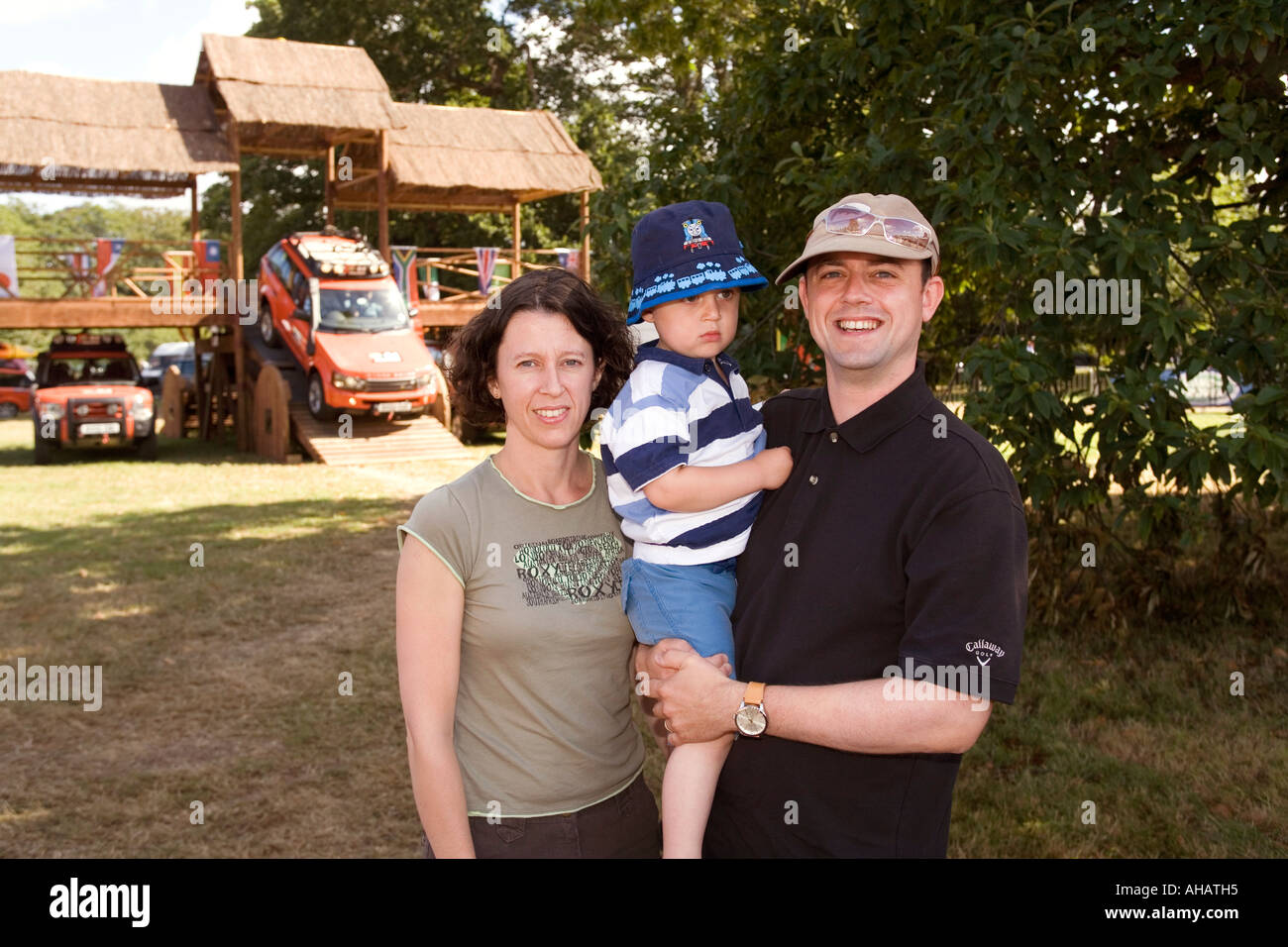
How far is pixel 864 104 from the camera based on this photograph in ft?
28.5

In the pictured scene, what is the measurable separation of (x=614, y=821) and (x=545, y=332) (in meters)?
1.24

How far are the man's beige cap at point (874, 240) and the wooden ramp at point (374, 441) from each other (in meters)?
17.6

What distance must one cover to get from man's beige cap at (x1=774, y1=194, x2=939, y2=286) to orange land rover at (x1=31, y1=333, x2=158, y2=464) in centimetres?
2075

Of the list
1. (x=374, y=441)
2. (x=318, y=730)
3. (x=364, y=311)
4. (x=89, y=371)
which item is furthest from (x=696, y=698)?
(x=89, y=371)

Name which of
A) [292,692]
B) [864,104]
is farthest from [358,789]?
[864,104]

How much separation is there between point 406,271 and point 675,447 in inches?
885

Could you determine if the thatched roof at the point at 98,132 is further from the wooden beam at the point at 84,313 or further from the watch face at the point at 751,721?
the watch face at the point at 751,721

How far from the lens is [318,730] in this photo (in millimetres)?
7453

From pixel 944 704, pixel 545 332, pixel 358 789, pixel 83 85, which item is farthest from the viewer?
pixel 83 85

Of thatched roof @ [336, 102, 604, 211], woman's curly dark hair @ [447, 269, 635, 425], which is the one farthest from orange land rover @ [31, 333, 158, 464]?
woman's curly dark hair @ [447, 269, 635, 425]

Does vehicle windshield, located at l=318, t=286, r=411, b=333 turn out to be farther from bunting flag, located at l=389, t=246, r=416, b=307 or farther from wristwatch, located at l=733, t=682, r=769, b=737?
wristwatch, located at l=733, t=682, r=769, b=737

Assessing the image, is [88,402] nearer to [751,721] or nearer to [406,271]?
[406,271]

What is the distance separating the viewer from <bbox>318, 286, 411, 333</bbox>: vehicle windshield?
69.1 feet

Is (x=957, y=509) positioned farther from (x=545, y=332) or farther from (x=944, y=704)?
(x=545, y=332)
